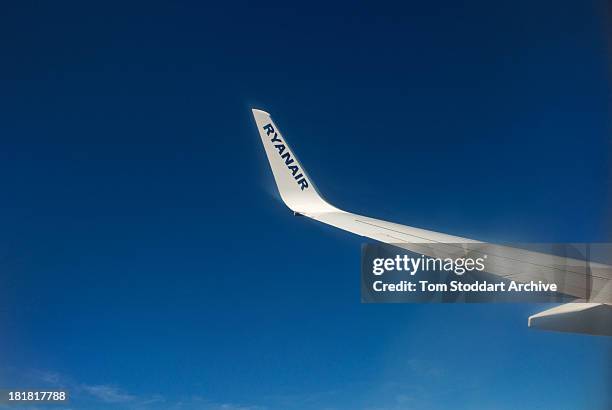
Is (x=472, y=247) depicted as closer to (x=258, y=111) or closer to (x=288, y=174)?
(x=288, y=174)

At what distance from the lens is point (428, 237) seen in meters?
2.19

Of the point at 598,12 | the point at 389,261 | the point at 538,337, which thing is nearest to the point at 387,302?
the point at 389,261

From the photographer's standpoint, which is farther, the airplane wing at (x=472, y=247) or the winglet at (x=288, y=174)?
the winglet at (x=288, y=174)

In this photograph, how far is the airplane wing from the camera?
6.99 ft

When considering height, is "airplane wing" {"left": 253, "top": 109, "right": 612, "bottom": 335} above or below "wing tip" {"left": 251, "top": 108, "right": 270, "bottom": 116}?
below

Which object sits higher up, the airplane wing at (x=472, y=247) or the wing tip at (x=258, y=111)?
the wing tip at (x=258, y=111)

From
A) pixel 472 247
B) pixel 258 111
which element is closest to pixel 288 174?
pixel 258 111

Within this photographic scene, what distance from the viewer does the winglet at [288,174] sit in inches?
88.0

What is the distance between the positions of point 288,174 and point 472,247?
0.67m

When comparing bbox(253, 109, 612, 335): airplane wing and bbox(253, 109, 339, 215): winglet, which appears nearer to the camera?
bbox(253, 109, 612, 335): airplane wing

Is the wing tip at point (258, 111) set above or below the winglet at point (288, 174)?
above

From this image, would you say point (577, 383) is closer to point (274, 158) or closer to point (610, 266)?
point (610, 266)

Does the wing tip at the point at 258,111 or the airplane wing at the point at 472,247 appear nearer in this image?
the airplane wing at the point at 472,247

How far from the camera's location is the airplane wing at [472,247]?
213 cm
